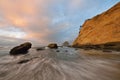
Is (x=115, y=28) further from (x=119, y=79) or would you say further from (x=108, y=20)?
(x=119, y=79)

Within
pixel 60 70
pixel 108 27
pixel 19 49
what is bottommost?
pixel 60 70

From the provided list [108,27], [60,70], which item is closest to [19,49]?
[60,70]

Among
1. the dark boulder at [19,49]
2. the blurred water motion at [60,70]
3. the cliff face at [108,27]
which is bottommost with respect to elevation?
the blurred water motion at [60,70]

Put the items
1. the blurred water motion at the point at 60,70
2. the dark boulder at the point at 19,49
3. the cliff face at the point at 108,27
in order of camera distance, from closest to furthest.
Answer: the blurred water motion at the point at 60,70
the dark boulder at the point at 19,49
the cliff face at the point at 108,27

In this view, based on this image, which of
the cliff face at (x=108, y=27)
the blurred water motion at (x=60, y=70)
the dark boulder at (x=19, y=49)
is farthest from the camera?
the cliff face at (x=108, y=27)

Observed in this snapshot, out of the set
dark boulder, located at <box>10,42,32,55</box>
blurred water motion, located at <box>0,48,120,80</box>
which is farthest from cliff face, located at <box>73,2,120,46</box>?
blurred water motion, located at <box>0,48,120,80</box>

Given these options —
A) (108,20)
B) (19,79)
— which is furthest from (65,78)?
(108,20)

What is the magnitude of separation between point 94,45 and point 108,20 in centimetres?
1078

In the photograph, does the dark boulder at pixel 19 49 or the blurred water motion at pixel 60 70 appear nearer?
the blurred water motion at pixel 60 70

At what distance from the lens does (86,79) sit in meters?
5.99

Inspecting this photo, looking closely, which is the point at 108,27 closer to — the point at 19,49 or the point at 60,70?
the point at 19,49

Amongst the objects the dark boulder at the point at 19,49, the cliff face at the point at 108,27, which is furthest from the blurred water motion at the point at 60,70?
the cliff face at the point at 108,27

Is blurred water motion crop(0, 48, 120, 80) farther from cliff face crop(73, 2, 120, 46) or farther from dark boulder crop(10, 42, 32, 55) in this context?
cliff face crop(73, 2, 120, 46)

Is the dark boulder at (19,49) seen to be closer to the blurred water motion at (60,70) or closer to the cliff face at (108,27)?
the blurred water motion at (60,70)
